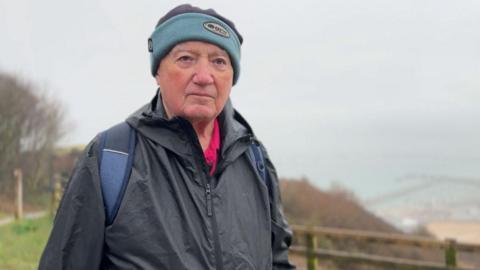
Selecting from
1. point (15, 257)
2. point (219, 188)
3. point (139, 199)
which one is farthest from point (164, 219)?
point (15, 257)

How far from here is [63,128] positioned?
20.5 meters

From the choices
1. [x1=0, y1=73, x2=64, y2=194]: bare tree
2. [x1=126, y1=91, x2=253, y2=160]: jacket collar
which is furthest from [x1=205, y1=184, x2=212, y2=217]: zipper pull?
[x1=0, y1=73, x2=64, y2=194]: bare tree

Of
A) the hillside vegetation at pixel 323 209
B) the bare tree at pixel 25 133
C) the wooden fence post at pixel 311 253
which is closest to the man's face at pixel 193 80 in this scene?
the wooden fence post at pixel 311 253

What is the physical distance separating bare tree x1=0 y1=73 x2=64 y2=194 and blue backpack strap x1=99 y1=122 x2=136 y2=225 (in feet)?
63.0

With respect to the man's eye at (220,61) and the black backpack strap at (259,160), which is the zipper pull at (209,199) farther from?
the man's eye at (220,61)

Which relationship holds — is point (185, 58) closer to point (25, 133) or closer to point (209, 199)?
point (209, 199)

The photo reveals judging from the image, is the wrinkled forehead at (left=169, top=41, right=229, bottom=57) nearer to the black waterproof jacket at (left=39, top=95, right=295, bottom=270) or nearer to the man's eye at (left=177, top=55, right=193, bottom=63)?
the man's eye at (left=177, top=55, right=193, bottom=63)

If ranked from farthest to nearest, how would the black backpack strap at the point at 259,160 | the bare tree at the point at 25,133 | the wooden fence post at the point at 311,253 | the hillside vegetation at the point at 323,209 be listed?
1. the bare tree at the point at 25,133
2. the hillside vegetation at the point at 323,209
3. the wooden fence post at the point at 311,253
4. the black backpack strap at the point at 259,160

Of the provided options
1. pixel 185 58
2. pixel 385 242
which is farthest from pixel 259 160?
pixel 385 242

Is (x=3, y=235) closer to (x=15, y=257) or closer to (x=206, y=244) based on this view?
(x=15, y=257)

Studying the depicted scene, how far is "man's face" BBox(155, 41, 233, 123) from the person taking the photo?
1553 mm

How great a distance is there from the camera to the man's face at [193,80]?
Result: 1.55 m

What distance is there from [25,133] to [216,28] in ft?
64.5

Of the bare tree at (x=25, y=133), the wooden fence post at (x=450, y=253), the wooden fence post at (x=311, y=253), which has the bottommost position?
the wooden fence post at (x=311, y=253)
